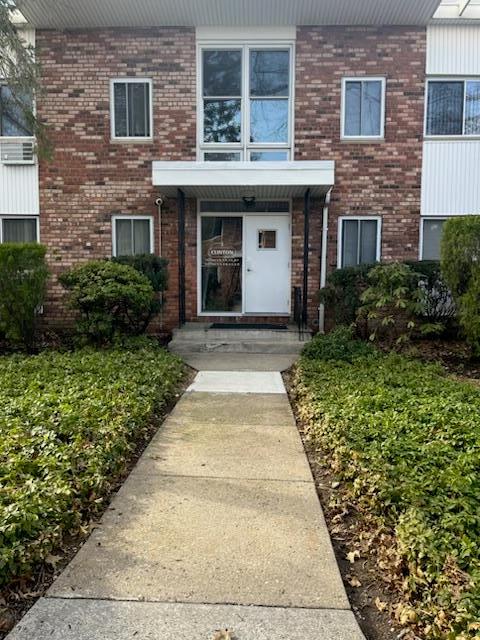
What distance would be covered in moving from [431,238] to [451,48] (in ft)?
12.1

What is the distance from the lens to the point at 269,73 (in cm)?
1067

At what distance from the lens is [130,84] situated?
10641 mm

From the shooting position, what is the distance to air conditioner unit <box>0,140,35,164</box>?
1073 centimetres

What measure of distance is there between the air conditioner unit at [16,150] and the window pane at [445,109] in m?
8.04

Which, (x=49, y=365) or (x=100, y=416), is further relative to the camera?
(x=49, y=365)

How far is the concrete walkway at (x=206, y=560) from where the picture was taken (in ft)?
7.66

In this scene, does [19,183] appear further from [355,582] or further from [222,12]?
[355,582]

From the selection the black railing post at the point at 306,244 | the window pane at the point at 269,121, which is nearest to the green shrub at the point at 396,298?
the black railing post at the point at 306,244

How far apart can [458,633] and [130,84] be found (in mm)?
10820

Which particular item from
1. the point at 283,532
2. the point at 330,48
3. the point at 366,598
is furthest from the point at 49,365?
the point at 330,48

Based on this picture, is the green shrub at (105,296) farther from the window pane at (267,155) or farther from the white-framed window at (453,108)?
the white-framed window at (453,108)

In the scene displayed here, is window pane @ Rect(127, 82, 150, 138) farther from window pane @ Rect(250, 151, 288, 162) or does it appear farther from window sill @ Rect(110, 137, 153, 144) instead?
window pane @ Rect(250, 151, 288, 162)

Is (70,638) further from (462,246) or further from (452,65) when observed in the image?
(452,65)

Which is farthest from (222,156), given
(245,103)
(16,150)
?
(16,150)
